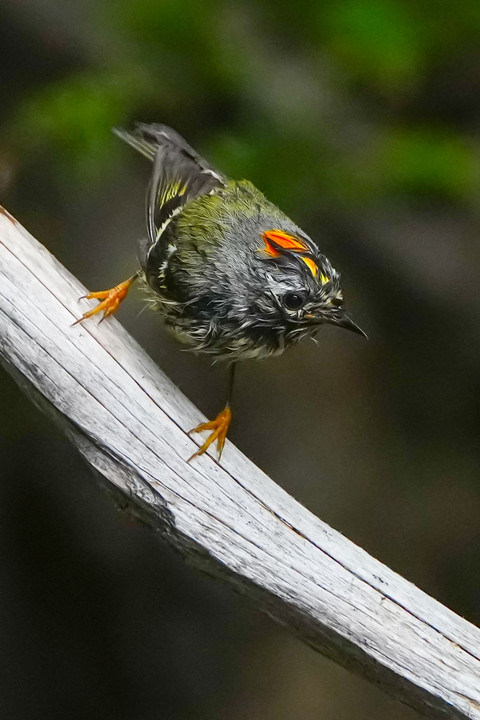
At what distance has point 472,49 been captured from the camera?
14.5 feet

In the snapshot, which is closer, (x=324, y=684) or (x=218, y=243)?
(x=218, y=243)

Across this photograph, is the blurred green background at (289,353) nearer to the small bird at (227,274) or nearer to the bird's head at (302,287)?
the small bird at (227,274)

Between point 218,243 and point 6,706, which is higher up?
point 218,243

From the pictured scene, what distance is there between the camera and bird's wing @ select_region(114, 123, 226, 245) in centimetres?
402

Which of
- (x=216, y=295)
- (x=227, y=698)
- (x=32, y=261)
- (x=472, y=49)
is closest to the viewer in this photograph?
(x=32, y=261)

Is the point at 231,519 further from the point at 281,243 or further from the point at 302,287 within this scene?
the point at 281,243

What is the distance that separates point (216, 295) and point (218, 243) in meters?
0.27

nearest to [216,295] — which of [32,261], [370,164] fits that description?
[32,261]

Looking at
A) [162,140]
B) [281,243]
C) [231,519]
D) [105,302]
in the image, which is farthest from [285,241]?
[231,519]

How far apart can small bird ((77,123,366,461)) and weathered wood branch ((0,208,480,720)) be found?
0.45 feet

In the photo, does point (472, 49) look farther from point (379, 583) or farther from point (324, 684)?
point (324, 684)

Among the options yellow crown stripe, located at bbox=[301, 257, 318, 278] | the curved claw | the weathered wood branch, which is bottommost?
the weathered wood branch

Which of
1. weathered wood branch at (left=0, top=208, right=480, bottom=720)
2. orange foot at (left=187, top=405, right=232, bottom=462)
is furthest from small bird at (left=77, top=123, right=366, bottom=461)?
weathered wood branch at (left=0, top=208, right=480, bottom=720)

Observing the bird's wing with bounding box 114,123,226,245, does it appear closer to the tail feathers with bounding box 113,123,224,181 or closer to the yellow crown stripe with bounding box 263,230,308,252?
the tail feathers with bounding box 113,123,224,181
